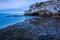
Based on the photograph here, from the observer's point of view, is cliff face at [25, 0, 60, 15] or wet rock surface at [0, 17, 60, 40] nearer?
wet rock surface at [0, 17, 60, 40]

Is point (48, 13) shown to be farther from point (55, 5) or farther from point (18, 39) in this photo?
point (18, 39)

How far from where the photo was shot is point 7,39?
22.5 feet

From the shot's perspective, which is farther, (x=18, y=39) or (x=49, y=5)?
(x=49, y=5)

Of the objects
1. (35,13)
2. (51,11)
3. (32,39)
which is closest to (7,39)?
(32,39)

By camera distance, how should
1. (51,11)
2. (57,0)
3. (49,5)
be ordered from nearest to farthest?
(51,11), (49,5), (57,0)

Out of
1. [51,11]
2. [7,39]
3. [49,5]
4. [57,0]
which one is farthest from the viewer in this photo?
[57,0]

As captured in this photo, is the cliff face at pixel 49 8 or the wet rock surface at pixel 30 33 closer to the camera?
the wet rock surface at pixel 30 33

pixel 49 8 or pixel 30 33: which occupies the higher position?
pixel 30 33

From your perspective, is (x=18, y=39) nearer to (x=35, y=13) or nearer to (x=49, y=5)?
(x=49, y=5)

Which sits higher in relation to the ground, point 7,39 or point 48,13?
point 7,39

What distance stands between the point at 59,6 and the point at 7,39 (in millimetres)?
30005

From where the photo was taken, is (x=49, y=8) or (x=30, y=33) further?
(x=49, y=8)

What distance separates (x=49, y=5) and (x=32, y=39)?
3132 cm

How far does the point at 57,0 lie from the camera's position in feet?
133
